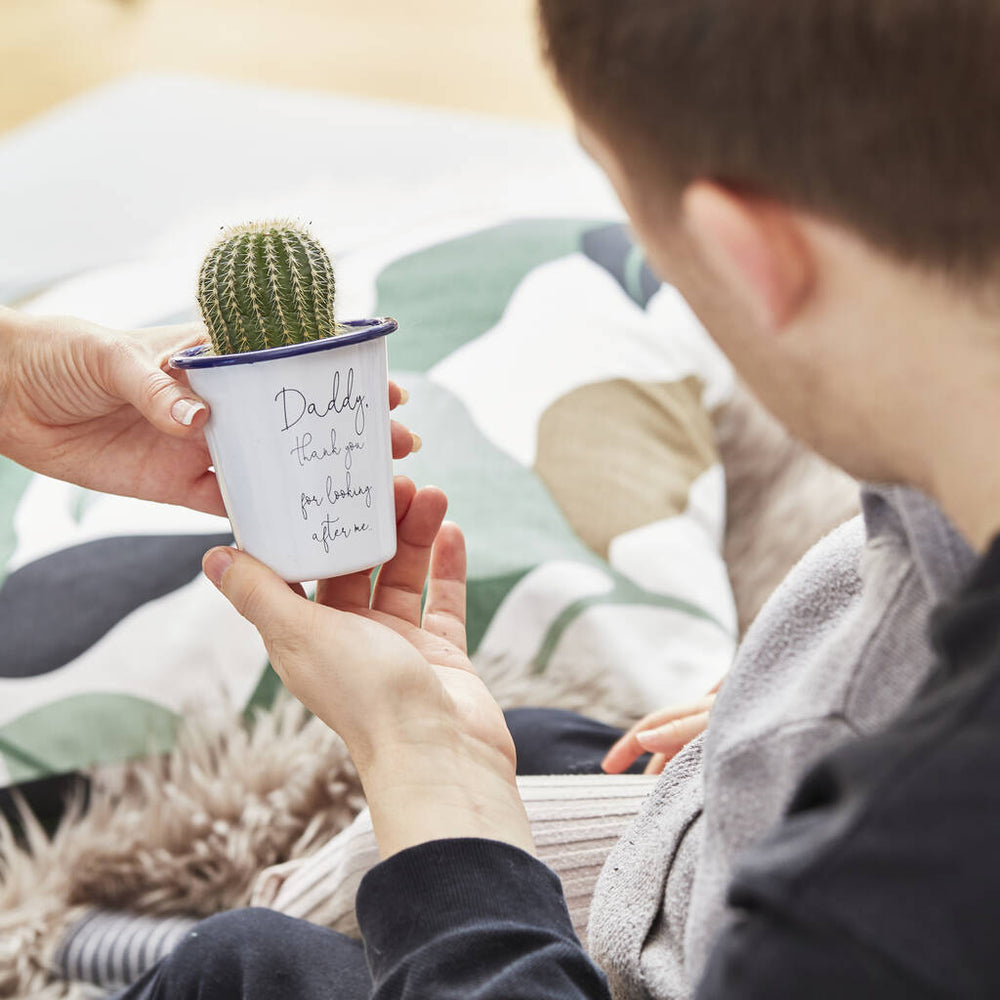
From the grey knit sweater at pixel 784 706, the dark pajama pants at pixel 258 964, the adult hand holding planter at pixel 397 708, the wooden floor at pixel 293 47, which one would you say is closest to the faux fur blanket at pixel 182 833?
the dark pajama pants at pixel 258 964

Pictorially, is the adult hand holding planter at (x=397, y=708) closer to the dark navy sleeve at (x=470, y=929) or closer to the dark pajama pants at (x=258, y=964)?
the dark navy sleeve at (x=470, y=929)

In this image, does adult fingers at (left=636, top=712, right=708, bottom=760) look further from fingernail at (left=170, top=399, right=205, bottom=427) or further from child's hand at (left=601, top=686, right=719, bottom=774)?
fingernail at (left=170, top=399, right=205, bottom=427)

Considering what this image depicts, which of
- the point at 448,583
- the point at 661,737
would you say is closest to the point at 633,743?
the point at 661,737

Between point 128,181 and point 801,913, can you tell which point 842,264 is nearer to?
point 801,913

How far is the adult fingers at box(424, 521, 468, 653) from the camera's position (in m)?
0.75

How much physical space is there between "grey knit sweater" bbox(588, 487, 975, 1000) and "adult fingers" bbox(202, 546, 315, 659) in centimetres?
23

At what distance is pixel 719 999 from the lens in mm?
375

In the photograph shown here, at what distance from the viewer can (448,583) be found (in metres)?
0.76

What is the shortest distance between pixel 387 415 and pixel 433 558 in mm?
129

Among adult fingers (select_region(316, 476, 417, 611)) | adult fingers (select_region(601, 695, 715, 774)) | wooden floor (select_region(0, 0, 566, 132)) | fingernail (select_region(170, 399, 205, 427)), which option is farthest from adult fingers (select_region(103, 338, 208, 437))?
wooden floor (select_region(0, 0, 566, 132))

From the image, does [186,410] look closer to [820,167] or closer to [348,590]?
[348,590]

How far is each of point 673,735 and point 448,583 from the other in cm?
19

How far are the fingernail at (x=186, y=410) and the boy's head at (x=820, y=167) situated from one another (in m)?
0.29

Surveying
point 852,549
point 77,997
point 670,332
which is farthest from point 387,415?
point 670,332
